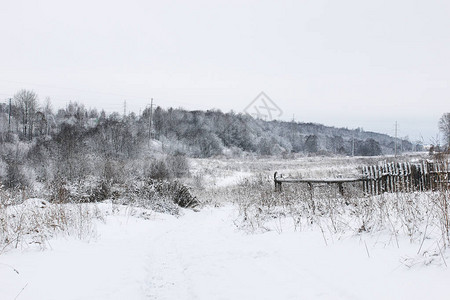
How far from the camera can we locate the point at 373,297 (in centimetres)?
318

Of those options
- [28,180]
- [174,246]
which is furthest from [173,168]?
[174,246]

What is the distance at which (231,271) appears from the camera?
497cm

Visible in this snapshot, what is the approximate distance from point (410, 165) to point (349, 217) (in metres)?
7.85

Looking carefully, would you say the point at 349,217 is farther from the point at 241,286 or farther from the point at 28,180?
the point at 28,180

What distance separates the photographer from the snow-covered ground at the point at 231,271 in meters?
3.49

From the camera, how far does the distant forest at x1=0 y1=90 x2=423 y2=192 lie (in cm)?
2556

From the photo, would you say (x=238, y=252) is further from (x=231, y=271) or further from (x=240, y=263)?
(x=231, y=271)

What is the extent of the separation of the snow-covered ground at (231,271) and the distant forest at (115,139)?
7.41 metres

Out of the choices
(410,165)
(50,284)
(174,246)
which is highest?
(410,165)

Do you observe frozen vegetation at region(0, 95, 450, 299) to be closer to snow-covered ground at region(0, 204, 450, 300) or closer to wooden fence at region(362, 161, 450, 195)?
snow-covered ground at region(0, 204, 450, 300)

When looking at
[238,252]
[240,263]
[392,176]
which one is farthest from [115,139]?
[240,263]

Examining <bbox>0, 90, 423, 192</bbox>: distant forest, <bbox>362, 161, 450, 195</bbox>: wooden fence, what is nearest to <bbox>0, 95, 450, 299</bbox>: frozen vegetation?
<bbox>362, 161, 450, 195</bbox>: wooden fence

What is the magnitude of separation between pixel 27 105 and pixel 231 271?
7302 cm

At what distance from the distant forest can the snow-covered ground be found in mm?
7411
